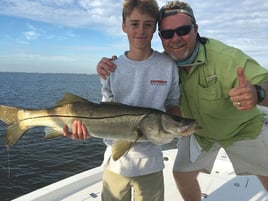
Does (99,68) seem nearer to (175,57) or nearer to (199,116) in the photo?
(175,57)

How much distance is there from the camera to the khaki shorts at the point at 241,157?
4.28 m

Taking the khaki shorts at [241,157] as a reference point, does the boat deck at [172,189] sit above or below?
below

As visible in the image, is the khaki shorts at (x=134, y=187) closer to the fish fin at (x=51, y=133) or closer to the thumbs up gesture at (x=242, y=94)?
the fish fin at (x=51, y=133)

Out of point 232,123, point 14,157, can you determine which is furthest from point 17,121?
point 14,157

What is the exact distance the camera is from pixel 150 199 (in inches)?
142

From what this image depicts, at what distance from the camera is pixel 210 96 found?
13.0 ft

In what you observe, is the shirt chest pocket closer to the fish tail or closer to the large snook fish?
the large snook fish

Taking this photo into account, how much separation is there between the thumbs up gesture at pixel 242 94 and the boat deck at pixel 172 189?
287 centimetres

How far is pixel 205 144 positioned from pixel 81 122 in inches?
75.2

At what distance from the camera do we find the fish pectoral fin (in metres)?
3.29

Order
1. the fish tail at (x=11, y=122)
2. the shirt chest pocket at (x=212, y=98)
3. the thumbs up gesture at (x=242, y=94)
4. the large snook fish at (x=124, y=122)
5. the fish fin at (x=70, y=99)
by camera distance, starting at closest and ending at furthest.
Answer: the thumbs up gesture at (x=242, y=94), the large snook fish at (x=124, y=122), the fish fin at (x=70, y=99), the fish tail at (x=11, y=122), the shirt chest pocket at (x=212, y=98)

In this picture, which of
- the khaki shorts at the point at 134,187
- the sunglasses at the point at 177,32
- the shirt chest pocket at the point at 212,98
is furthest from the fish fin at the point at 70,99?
the shirt chest pocket at the point at 212,98

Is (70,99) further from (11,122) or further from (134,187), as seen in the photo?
(134,187)

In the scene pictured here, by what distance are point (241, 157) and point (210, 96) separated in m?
1.08
